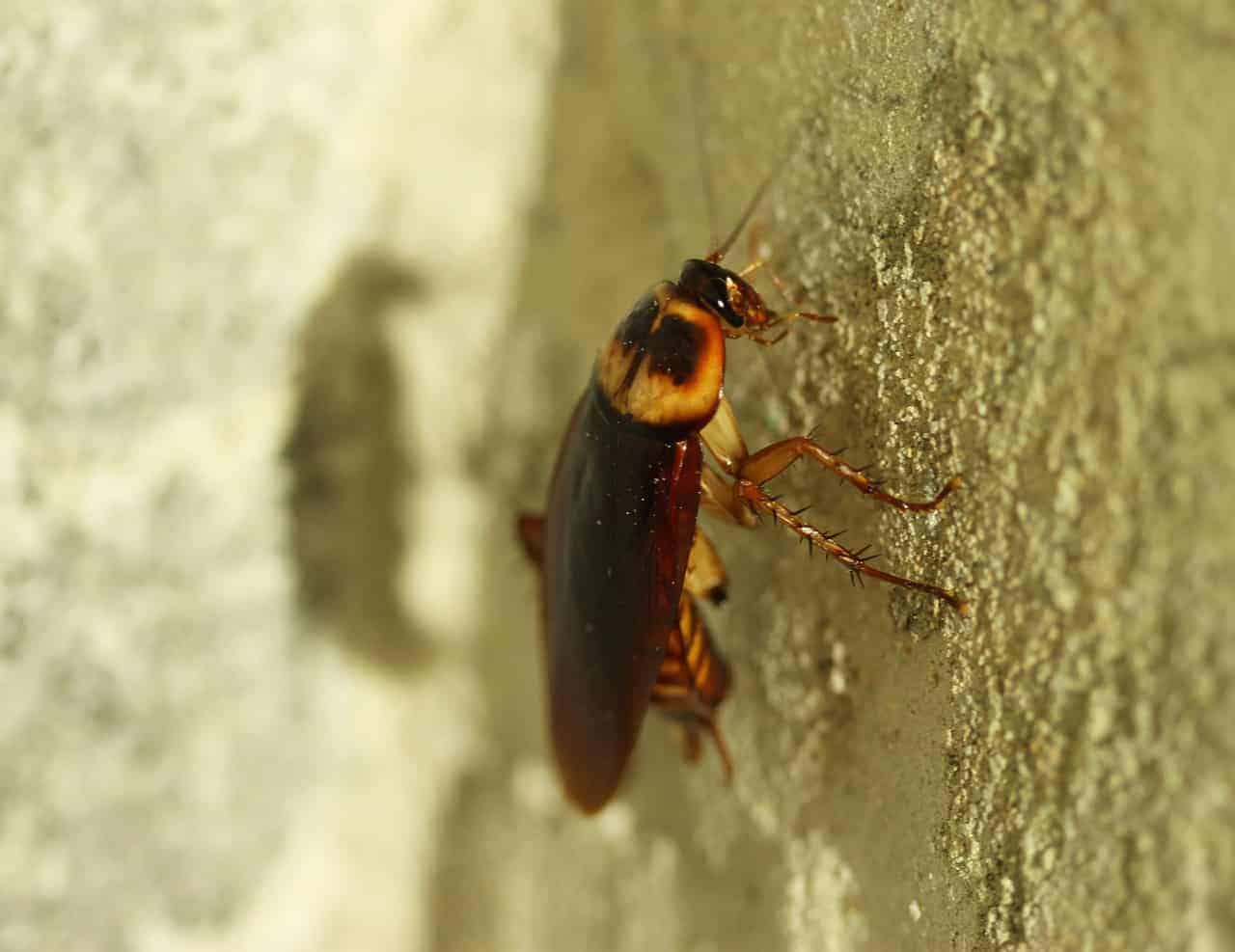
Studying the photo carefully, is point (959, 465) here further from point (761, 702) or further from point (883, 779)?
point (761, 702)

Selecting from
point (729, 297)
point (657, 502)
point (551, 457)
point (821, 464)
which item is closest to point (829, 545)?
point (821, 464)

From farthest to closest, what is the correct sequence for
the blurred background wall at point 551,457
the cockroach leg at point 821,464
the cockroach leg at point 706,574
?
the cockroach leg at point 706,574
the cockroach leg at point 821,464
the blurred background wall at point 551,457

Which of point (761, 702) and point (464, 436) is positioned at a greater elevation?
point (464, 436)

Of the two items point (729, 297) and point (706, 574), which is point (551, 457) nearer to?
point (706, 574)

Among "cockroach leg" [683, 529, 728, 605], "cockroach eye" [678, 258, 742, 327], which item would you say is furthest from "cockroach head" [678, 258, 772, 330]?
"cockroach leg" [683, 529, 728, 605]

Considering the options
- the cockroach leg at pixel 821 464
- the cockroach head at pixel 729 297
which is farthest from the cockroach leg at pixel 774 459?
the cockroach head at pixel 729 297

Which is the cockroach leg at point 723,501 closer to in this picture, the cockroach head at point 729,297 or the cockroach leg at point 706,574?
the cockroach leg at point 706,574

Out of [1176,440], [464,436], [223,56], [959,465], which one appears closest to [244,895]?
[464,436]
